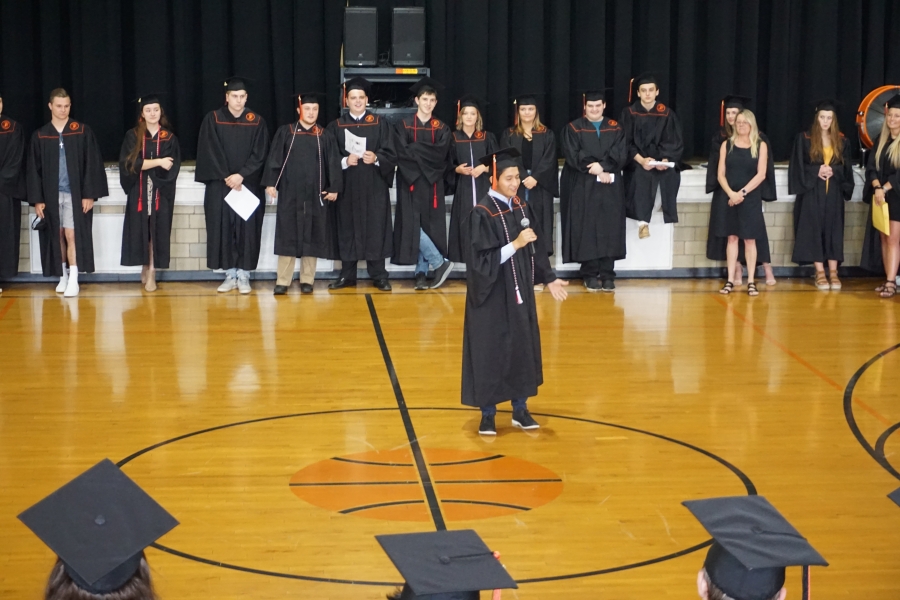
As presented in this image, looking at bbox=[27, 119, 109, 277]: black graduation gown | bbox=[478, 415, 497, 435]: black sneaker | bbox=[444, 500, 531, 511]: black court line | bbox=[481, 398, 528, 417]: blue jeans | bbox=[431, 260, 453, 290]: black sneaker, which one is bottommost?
bbox=[444, 500, 531, 511]: black court line

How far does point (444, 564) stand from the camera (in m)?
3.33

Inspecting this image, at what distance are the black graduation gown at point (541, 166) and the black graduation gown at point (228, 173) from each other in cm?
227

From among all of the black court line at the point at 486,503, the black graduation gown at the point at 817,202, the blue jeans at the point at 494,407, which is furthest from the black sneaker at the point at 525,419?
the black graduation gown at the point at 817,202

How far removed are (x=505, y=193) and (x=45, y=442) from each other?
111 inches

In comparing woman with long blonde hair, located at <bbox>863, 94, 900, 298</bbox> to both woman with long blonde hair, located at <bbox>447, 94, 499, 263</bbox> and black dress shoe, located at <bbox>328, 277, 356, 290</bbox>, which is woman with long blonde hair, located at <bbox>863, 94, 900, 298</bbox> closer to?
woman with long blonde hair, located at <bbox>447, 94, 499, 263</bbox>

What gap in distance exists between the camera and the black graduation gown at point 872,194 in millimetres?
10586

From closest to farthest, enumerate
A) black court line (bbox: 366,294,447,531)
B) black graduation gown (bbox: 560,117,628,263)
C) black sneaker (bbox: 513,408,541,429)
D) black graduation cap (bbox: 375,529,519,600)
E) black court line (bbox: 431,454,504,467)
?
1. black graduation cap (bbox: 375,529,519,600)
2. black court line (bbox: 366,294,447,531)
3. black court line (bbox: 431,454,504,467)
4. black sneaker (bbox: 513,408,541,429)
5. black graduation gown (bbox: 560,117,628,263)

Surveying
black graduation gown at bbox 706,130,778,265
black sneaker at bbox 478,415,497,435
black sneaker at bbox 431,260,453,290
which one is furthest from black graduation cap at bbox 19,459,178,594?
black graduation gown at bbox 706,130,778,265

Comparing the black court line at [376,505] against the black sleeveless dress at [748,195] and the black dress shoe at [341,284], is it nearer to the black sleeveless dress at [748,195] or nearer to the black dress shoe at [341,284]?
the black dress shoe at [341,284]

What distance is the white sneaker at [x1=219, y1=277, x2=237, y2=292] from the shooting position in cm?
1082

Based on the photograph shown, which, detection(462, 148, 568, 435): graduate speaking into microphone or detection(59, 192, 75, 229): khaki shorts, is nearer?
detection(462, 148, 568, 435): graduate speaking into microphone

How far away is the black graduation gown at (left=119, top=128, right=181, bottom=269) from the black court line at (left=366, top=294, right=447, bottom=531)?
2681mm

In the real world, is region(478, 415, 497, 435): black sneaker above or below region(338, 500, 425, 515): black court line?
above

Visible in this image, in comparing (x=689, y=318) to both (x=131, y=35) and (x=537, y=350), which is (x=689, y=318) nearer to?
(x=537, y=350)
